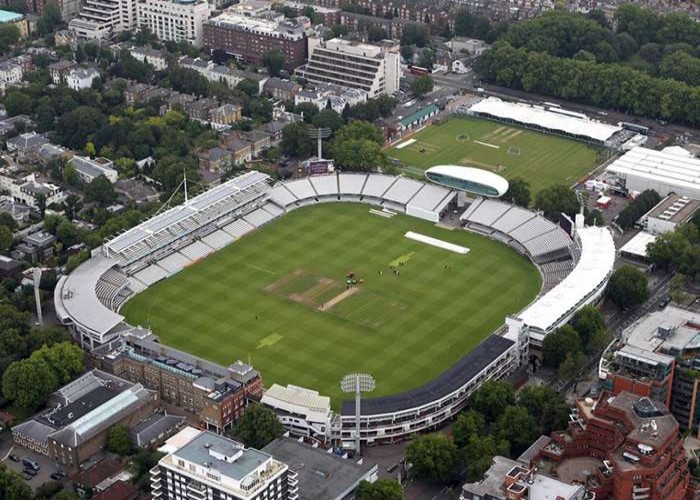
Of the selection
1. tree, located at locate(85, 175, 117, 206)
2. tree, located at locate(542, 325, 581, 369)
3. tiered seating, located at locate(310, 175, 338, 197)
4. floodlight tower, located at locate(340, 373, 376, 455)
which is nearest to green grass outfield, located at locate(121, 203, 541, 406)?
tiered seating, located at locate(310, 175, 338, 197)

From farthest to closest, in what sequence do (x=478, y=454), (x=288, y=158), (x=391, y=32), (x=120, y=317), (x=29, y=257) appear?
1. (x=391, y=32)
2. (x=288, y=158)
3. (x=29, y=257)
4. (x=120, y=317)
5. (x=478, y=454)

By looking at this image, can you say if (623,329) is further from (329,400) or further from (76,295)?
(76,295)

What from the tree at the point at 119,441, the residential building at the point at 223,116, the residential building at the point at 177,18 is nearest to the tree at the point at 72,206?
the residential building at the point at 223,116

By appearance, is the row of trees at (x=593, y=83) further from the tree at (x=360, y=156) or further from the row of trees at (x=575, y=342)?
the row of trees at (x=575, y=342)

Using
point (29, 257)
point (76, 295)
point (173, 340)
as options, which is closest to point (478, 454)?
point (173, 340)

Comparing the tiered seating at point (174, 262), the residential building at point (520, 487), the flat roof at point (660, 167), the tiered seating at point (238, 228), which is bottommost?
the tiered seating at point (174, 262)
